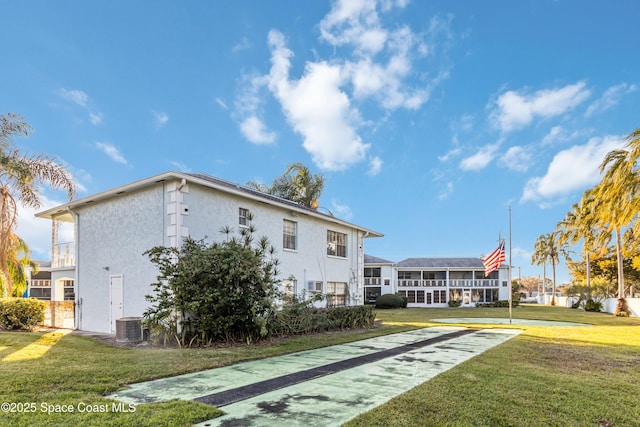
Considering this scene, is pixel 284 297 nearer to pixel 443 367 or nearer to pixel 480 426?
pixel 443 367

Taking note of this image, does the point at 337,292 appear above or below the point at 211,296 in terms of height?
below

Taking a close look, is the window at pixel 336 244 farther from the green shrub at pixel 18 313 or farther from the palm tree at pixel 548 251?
the palm tree at pixel 548 251

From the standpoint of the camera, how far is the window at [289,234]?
1688 cm

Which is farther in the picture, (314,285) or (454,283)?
(454,283)

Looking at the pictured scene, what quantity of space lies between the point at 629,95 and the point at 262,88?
18.1m

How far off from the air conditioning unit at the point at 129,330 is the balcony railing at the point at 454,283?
1505 inches

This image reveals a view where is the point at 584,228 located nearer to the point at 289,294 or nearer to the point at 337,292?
the point at 337,292

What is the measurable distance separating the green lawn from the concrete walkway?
0.35 metres

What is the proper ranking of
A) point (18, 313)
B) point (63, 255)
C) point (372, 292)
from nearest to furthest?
point (18, 313)
point (63, 255)
point (372, 292)

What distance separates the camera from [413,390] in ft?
20.6

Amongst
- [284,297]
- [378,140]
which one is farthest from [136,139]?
[378,140]

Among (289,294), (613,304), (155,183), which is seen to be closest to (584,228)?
(613,304)

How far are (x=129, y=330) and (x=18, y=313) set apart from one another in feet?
17.1

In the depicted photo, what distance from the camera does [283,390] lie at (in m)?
6.16
